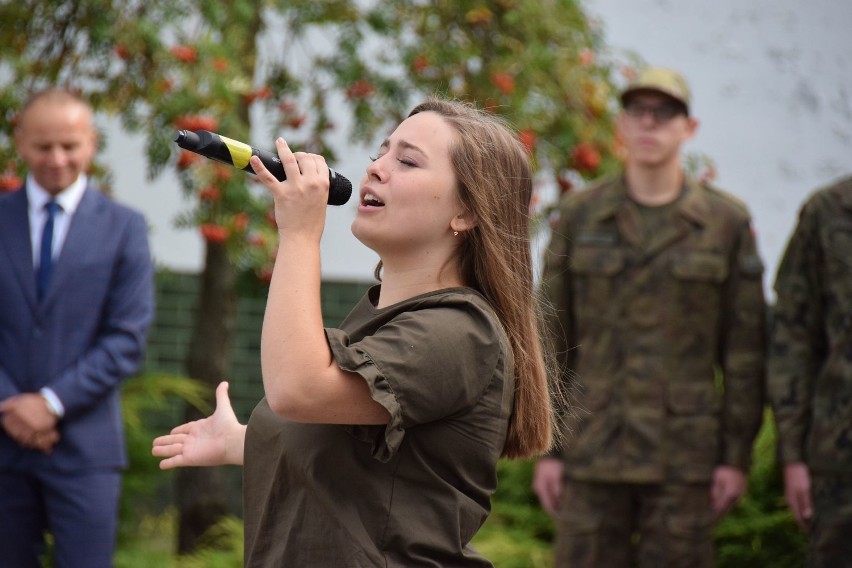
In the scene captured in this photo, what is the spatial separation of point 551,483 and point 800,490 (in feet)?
3.14

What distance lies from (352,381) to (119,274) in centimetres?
266

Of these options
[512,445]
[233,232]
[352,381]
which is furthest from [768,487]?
[352,381]

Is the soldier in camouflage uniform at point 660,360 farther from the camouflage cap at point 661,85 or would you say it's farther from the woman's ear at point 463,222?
the woman's ear at point 463,222

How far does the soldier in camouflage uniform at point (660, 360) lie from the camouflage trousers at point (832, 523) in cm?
52

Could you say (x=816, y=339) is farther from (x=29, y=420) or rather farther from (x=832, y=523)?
(x=29, y=420)

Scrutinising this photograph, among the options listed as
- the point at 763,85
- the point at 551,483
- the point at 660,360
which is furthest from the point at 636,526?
the point at 763,85

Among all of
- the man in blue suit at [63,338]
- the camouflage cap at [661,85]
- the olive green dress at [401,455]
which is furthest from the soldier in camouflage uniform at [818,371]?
the man in blue suit at [63,338]

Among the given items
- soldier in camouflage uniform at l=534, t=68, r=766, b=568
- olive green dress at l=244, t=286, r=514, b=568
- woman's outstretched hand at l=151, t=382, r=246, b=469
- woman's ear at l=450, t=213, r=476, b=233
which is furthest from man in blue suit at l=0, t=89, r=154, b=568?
woman's ear at l=450, t=213, r=476, b=233

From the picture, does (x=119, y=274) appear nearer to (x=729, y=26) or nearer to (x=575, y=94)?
(x=575, y=94)

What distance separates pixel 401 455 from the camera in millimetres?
2215

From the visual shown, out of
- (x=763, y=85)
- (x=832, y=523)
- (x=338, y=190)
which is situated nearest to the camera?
(x=338, y=190)

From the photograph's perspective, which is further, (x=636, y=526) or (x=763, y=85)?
(x=763, y=85)

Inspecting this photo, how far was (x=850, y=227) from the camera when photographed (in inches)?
163

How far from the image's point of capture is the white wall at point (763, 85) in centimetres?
695
